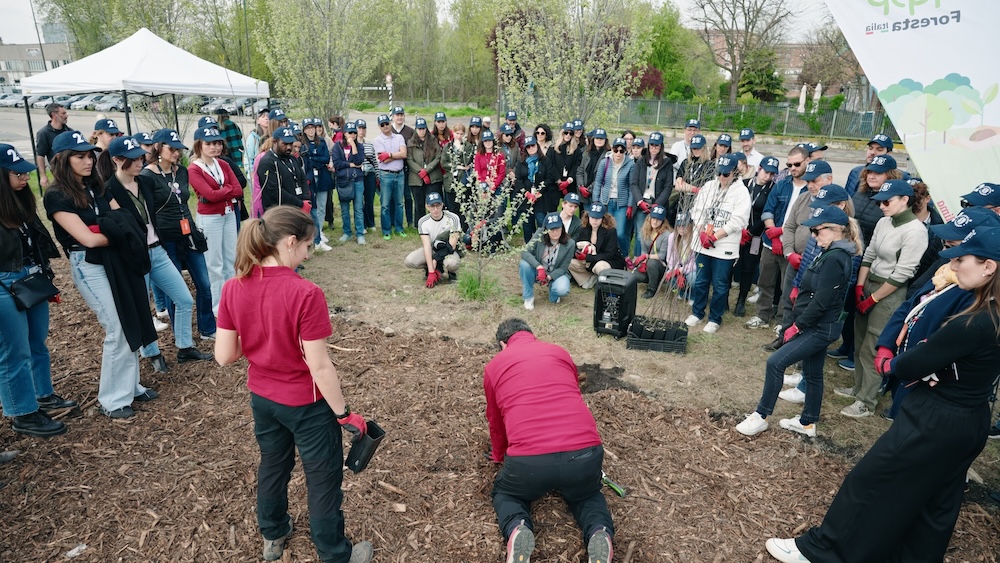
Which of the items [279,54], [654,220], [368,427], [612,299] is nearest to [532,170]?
[654,220]

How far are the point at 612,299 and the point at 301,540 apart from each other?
13.0 ft

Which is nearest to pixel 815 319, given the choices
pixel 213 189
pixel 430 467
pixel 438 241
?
pixel 430 467

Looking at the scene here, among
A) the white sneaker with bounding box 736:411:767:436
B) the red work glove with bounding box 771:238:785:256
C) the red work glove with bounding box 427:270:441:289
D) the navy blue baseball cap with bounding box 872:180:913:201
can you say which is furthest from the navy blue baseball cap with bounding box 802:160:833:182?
the red work glove with bounding box 427:270:441:289

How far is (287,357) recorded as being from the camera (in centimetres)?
269

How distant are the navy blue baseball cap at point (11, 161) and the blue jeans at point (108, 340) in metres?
0.67

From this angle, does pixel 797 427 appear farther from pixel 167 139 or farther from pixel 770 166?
pixel 167 139

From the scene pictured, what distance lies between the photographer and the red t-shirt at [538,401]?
314cm

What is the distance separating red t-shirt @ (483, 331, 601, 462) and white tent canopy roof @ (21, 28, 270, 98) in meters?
8.73

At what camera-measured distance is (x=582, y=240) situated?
7.63 meters

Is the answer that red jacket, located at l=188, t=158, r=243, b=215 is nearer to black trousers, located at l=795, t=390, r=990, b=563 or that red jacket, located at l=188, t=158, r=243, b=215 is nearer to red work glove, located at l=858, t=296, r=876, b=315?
black trousers, located at l=795, t=390, r=990, b=563

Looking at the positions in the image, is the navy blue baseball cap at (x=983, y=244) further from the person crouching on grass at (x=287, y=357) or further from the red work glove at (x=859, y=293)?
the person crouching on grass at (x=287, y=357)

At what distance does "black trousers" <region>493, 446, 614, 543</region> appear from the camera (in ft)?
10.2

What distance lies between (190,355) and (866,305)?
600cm

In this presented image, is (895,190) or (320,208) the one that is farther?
(320,208)
